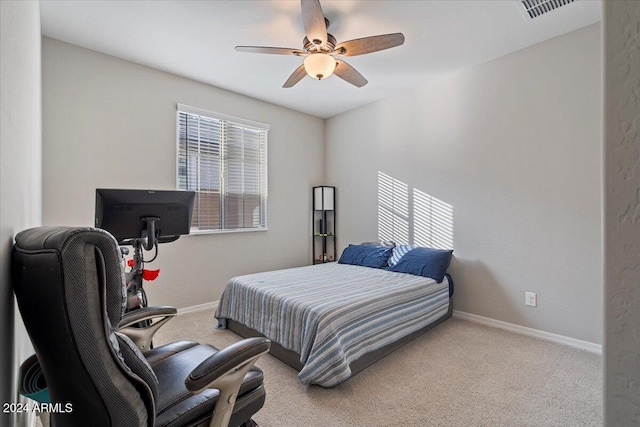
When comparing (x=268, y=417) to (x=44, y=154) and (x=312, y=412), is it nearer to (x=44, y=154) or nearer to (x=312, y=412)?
(x=312, y=412)

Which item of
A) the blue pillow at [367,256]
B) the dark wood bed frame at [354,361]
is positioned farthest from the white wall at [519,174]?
the dark wood bed frame at [354,361]

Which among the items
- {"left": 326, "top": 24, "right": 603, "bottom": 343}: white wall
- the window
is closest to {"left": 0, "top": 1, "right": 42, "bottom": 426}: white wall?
the window

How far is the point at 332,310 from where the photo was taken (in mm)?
2154

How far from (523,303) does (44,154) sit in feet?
15.6

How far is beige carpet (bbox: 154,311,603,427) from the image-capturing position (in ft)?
5.66

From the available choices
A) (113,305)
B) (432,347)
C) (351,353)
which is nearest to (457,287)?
(432,347)

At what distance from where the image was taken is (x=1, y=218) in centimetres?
81

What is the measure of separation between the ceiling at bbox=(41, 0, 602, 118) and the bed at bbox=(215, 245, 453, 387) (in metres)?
2.17

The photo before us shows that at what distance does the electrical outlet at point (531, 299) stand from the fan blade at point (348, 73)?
2632 mm

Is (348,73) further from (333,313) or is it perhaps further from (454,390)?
(454,390)

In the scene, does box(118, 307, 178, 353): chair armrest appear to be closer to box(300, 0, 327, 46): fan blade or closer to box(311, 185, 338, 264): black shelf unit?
box(300, 0, 327, 46): fan blade

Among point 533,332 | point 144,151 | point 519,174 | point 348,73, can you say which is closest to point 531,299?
point 533,332

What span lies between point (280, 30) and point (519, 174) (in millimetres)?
2689

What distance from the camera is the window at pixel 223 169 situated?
3.62 m
